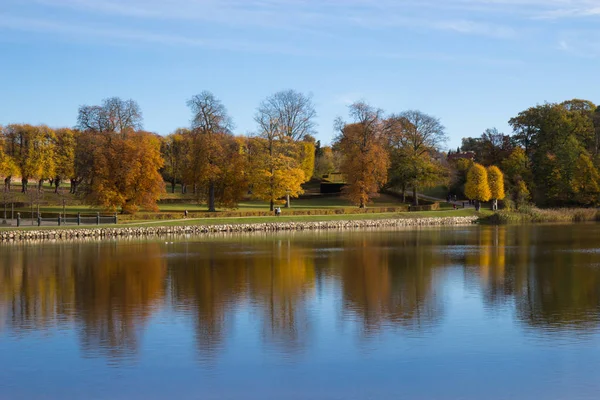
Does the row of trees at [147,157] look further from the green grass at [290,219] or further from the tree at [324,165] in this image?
the tree at [324,165]

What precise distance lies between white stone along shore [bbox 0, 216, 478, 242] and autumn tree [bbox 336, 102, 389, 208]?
221 inches

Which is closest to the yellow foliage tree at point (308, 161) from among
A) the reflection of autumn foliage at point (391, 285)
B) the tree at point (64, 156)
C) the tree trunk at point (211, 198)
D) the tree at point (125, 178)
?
the tree at point (64, 156)

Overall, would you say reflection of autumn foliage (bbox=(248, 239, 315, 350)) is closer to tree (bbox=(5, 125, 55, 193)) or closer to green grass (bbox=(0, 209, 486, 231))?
green grass (bbox=(0, 209, 486, 231))

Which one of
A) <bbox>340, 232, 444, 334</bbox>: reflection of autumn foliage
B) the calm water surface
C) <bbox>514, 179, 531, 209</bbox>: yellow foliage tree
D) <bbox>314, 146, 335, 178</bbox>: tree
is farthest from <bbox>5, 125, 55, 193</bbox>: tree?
<bbox>514, 179, 531, 209</bbox>: yellow foliage tree

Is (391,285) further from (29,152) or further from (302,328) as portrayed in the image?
(29,152)

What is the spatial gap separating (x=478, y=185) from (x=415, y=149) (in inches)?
370

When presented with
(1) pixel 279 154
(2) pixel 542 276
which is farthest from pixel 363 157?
(2) pixel 542 276

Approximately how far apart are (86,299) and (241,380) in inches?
394

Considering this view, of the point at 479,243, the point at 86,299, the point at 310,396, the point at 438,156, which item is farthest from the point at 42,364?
the point at 438,156

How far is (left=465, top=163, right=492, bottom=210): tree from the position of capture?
229 feet

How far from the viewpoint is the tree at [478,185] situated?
69.8 meters

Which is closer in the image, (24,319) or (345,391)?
(345,391)

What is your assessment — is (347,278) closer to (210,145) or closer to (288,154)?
(210,145)

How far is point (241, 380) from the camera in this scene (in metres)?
12.2
